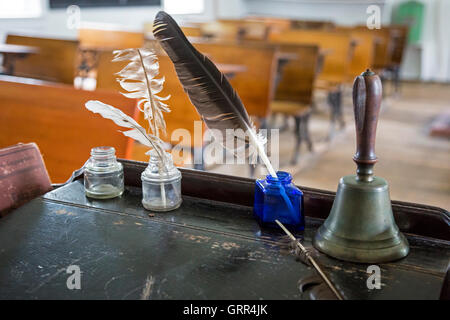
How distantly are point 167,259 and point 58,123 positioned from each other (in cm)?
107

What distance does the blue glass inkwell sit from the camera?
87 centimetres

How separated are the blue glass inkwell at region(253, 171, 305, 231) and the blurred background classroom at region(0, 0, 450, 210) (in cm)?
54

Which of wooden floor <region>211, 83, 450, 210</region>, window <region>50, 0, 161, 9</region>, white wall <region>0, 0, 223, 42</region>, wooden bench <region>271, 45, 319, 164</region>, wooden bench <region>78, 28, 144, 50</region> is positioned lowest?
wooden floor <region>211, 83, 450, 210</region>

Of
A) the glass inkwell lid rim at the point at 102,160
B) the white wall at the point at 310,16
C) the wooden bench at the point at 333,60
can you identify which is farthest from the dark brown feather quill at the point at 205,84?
the white wall at the point at 310,16

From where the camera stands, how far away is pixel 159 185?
3.12ft

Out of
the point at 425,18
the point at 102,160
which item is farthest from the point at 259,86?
the point at 425,18

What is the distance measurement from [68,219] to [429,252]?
62 cm

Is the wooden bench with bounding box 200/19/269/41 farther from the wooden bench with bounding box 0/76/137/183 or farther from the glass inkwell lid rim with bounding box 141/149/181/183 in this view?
the glass inkwell lid rim with bounding box 141/149/181/183

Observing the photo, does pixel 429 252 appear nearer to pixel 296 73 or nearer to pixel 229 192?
pixel 229 192

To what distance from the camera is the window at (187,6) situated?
873 cm

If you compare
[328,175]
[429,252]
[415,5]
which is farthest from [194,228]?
[415,5]

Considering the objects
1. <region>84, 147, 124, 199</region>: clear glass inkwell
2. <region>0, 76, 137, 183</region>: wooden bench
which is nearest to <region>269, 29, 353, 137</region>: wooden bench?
<region>0, 76, 137, 183</region>: wooden bench

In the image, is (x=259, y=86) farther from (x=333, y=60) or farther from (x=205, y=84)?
(x=205, y=84)

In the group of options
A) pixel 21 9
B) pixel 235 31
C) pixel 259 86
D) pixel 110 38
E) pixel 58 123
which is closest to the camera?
pixel 58 123
